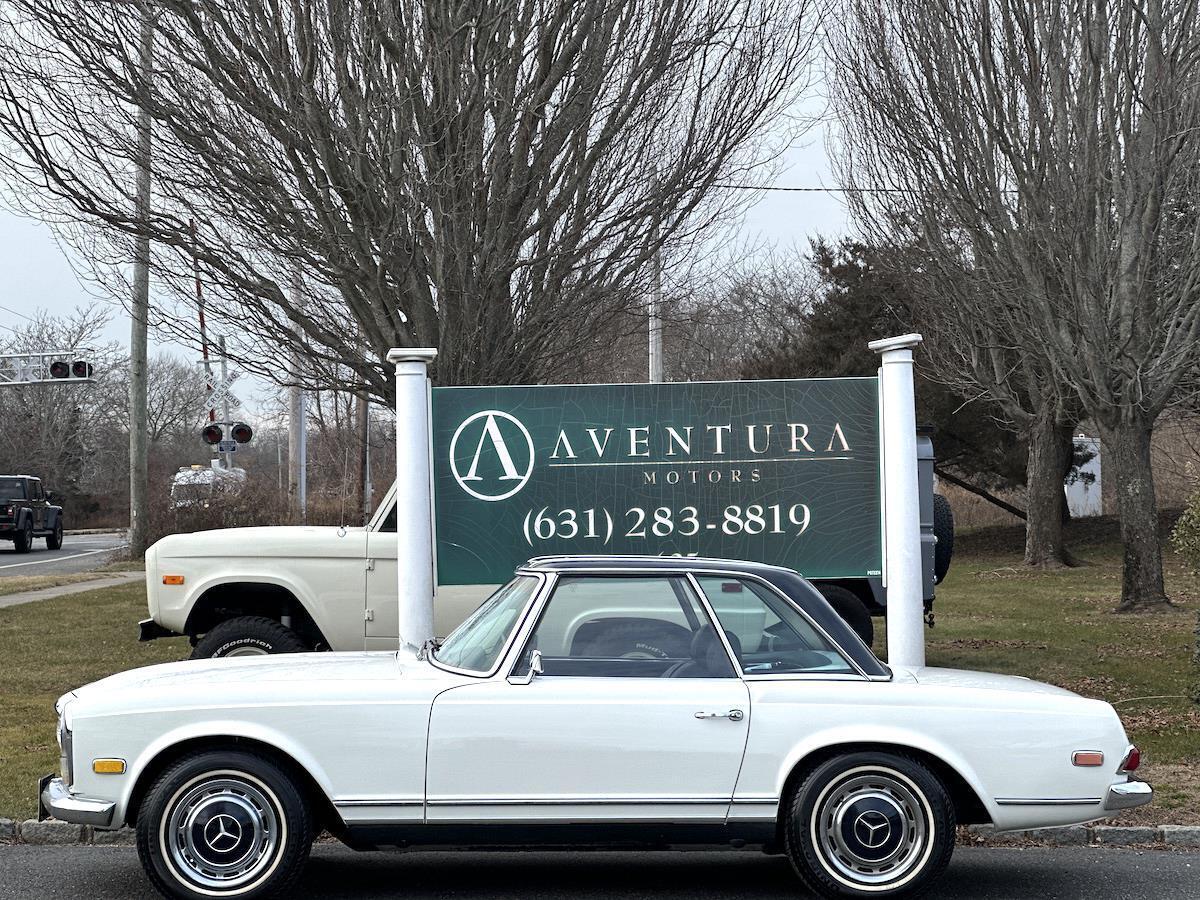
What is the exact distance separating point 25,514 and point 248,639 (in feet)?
94.5

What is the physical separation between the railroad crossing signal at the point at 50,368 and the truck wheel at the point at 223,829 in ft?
108

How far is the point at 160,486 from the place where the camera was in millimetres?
33656

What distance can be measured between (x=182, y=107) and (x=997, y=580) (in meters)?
17.6

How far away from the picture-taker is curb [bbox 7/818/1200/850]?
689 cm

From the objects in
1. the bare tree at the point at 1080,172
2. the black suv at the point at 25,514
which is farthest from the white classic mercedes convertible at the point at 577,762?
the black suv at the point at 25,514

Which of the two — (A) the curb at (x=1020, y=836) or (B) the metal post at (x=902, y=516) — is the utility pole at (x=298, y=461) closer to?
(B) the metal post at (x=902, y=516)

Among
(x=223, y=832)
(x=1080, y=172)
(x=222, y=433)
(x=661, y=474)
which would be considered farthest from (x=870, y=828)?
(x=222, y=433)

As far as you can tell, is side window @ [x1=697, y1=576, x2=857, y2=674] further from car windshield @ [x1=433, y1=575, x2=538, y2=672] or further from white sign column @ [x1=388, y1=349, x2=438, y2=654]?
white sign column @ [x1=388, y1=349, x2=438, y2=654]

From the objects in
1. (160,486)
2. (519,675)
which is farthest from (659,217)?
(160,486)

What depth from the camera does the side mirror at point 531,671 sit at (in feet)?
18.5

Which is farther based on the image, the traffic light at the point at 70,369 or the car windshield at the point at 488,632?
the traffic light at the point at 70,369

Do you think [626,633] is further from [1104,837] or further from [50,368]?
[50,368]

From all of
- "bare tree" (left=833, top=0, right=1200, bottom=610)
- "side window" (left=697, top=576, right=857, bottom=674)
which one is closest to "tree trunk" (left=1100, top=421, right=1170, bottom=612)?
"bare tree" (left=833, top=0, right=1200, bottom=610)

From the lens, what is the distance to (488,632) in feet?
19.7
